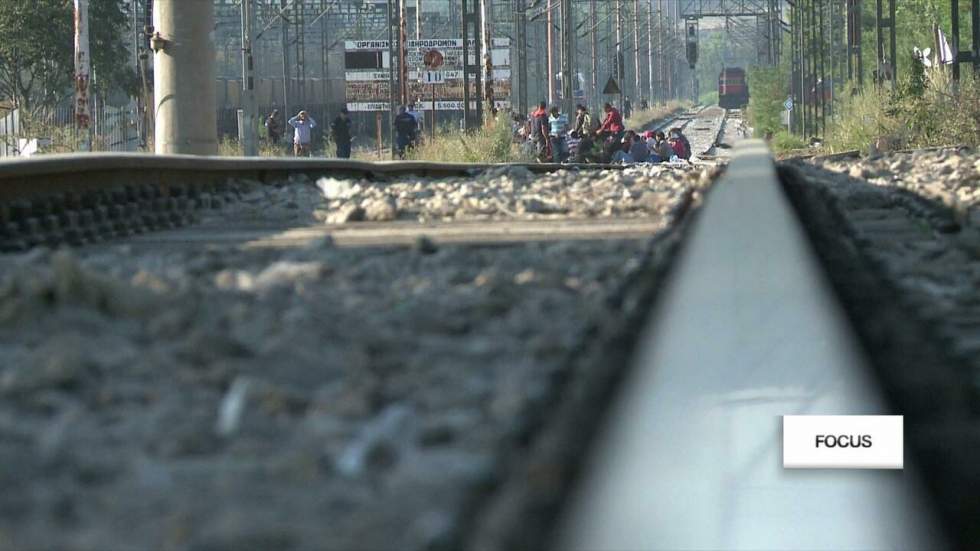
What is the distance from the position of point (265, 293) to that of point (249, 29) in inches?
1252

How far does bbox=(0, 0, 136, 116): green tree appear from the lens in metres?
41.7

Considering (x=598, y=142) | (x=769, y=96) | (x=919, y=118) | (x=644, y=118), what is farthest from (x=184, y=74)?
(x=644, y=118)

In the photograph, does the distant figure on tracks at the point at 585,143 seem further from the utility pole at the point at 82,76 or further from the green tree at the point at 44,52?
the green tree at the point at 44,52

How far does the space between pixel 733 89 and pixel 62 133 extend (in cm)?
8523

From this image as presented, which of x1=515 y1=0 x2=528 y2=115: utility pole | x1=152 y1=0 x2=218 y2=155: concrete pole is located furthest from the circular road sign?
x1=152 y1=0 x2=218 y2=155: concrete pole

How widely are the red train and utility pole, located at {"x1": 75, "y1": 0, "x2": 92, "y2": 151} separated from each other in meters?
85.4

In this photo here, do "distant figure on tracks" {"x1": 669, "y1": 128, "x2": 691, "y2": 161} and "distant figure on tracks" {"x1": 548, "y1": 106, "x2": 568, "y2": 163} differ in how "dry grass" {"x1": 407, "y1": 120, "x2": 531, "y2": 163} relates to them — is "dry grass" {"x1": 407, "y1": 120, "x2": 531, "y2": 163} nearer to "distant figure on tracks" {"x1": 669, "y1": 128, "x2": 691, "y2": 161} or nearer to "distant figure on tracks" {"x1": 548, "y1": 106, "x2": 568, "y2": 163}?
"distant figure on tracks" {"x1": 548, "y1": 106, "x2": 568, "y2": 163}

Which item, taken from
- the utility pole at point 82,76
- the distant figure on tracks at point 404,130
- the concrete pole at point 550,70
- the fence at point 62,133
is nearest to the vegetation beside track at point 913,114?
the distant figure on tracks at point 404,130

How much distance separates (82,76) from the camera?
28.6m

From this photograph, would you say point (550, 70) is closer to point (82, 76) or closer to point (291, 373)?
point (82, 76)

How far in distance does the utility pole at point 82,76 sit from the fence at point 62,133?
19cm

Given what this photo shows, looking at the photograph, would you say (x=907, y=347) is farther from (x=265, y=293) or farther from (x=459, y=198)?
(x=459, y=198)

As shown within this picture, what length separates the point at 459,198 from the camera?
373 inches

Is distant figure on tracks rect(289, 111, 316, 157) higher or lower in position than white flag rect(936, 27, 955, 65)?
lower
